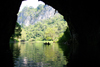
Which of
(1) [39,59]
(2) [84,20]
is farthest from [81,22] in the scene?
(1) [39,59]

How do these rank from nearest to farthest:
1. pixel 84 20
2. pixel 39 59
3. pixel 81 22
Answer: pixel 39 59, pixel 84 20, pixel 81 22

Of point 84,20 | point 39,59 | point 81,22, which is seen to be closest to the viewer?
point 39,59

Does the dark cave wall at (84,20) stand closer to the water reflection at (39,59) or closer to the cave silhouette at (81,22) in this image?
the cave silhouette at (81,22)

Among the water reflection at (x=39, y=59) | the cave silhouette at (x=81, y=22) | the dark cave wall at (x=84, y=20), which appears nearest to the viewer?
the water reflection at (x=39, y=59)

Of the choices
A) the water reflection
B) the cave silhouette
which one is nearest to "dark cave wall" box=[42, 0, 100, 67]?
the cave silhouette

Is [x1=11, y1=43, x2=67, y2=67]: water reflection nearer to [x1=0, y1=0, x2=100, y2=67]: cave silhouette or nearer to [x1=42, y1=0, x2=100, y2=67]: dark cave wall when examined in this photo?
[x1=0, y1=0, x2=100, y2=67]: cave silhouette

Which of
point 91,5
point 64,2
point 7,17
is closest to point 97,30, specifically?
point 91,5

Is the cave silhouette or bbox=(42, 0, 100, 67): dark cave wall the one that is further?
bbox=(42, 0, 100, 67): dark cave wall

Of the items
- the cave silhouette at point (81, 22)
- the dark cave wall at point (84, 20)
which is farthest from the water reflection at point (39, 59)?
the dark cave wall at point (84, 20)

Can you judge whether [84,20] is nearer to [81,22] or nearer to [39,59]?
[81,22]

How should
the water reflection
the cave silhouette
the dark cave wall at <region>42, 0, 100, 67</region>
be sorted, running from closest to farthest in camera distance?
the water reflection → the cave silhouette → the dark cave wall at <region>42, 0, 100, 67</region>

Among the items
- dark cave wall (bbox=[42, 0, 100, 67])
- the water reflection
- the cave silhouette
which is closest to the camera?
the water reflection

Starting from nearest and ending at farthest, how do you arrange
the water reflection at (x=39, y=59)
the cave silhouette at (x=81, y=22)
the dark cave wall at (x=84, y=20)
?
1. the water reflection at (x=39, y=59)
2. the cave silhouette at (x=81, y=22)
3. the dark cave wall at (x=84, y=20)

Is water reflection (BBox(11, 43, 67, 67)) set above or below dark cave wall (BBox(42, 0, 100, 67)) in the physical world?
below
